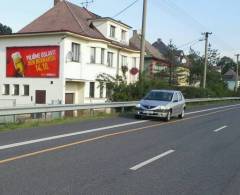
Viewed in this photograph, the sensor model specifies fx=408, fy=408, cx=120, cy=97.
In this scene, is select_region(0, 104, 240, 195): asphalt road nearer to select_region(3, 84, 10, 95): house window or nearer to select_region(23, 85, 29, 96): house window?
select_region(23, 85, 29, 96): house window

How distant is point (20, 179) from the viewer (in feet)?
22.8

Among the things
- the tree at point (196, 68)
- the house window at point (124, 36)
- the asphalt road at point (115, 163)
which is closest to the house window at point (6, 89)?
the house window at point (124, 36)

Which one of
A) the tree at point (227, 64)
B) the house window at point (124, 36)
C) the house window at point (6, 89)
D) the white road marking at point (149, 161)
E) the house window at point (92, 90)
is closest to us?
the white road marking at point (149, 161)

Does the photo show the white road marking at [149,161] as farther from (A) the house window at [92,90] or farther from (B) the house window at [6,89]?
(B) the house window at [6,89]

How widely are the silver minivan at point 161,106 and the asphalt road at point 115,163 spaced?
536cm

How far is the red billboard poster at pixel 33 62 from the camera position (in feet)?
117

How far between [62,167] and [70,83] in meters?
29.2

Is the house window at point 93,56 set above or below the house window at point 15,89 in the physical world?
above

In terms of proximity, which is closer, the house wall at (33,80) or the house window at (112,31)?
the house wall at (33,80)

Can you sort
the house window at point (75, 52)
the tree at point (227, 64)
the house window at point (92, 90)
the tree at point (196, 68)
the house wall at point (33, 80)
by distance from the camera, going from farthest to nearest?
the tree at point (227, 64)
the tree at point (196, 68)
the house window at point (92, 90)
the house window at point (75, 52)
the house wall at point (33, 80)

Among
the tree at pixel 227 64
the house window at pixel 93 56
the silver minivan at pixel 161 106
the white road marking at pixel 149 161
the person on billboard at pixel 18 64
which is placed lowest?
the white road marking at pixel 149 161

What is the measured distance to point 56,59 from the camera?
116ft

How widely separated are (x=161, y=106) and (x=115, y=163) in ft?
37.2

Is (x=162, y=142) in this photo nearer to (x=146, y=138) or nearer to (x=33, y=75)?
(x=146, y=138)
